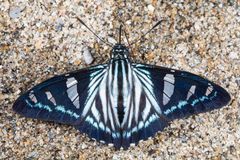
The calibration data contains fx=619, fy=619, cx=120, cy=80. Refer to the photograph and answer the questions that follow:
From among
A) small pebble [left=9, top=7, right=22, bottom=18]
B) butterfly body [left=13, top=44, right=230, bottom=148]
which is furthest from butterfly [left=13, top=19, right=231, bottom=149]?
small pebble [left=9, top=7, right=22, bottom=18]

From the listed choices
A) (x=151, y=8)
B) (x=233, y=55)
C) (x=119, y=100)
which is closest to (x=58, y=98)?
(x=119, y=100)

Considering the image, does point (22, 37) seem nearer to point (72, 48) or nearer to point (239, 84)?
point (72, 48)

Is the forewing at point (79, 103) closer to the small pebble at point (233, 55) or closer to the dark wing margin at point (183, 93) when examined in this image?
the dark wing margin at point (183, 93)

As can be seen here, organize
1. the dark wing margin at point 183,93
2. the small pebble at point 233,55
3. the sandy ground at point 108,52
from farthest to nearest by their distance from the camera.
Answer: the small pebble at point 233,55
the sandy ground at point 108,52
the dark wing margin at point 183,93

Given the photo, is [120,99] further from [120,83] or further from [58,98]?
[58,98]

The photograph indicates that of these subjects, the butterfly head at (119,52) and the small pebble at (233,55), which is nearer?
the butterfly head at (119,52)

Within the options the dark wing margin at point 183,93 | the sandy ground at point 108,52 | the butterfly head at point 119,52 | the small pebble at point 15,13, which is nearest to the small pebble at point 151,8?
the sandy ground at point 108,52

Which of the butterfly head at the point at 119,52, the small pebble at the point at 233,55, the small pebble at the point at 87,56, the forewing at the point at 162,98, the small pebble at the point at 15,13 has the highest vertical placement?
the small pebble at the point at 15,13

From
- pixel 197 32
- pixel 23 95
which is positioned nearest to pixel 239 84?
pixel 197 32
